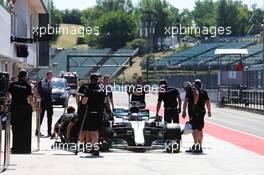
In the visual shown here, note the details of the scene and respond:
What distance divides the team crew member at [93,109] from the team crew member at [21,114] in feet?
4.01

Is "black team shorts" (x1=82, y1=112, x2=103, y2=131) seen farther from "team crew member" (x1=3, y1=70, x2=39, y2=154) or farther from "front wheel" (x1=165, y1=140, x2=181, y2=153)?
"front wheel" (x1=165, y1=140, x2=181, y2=153)

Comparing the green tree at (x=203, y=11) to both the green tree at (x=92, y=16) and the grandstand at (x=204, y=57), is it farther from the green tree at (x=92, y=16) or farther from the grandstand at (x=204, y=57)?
the grandstand at (x=204, y=57)

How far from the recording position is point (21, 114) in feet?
48.2

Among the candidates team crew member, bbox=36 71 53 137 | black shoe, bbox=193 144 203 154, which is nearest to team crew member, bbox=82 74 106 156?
black shoe, bbox=193 144 203 154

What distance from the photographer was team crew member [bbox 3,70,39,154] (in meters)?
14.7

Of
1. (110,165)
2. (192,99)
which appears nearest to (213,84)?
(192,99)

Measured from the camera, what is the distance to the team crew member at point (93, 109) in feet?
49.0

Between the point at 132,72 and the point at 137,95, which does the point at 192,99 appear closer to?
the point at 137,95

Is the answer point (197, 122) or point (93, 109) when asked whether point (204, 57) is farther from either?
point (93, 109)

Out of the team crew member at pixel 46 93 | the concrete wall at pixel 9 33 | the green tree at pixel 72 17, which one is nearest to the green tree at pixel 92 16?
the green tree at pixel 72 17

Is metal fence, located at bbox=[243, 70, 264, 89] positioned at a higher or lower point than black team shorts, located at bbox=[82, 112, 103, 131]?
higher

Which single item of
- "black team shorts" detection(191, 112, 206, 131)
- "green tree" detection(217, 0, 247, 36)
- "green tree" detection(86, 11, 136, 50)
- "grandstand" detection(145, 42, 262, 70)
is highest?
"green tree" detection(217, 0, 247, 36)

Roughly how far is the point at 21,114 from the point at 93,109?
1560 millimetres

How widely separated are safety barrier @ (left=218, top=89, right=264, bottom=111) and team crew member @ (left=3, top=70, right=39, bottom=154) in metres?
25.9
